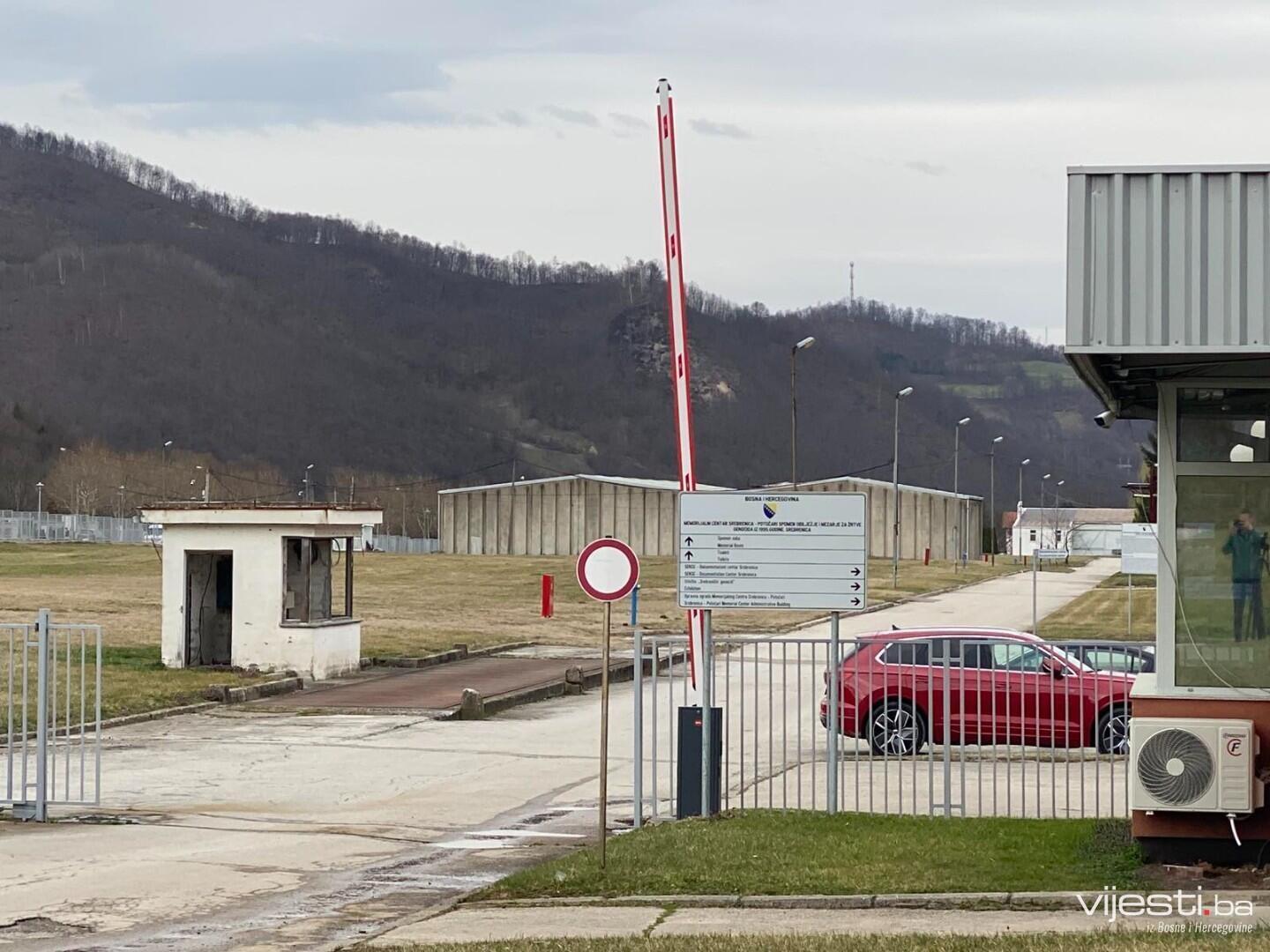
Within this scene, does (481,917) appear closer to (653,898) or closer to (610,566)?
(653,898)

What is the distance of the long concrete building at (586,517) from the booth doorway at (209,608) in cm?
8828

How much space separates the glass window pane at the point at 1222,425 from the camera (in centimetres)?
1138

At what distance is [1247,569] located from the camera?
37.2 feet

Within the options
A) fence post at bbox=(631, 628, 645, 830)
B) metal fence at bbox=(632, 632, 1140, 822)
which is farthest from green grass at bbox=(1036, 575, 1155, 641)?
fence post at bbox=(631, 628, 645, 830)

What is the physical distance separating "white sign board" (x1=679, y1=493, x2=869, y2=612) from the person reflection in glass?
160 inches

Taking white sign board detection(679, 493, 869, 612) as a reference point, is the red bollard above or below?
below

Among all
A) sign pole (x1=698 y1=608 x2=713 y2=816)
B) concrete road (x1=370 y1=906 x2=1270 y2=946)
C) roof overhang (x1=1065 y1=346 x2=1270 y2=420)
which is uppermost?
roof overhang (x1=1065 y1=346 x2=1270 y2=420)

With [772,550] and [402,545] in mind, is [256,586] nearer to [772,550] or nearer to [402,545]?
[772,550]

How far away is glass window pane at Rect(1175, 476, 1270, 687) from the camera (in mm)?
11359

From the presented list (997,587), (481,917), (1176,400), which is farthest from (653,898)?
Result: (997,587)

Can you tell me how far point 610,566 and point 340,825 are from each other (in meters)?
4.12

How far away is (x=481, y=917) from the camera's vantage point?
35.9ft

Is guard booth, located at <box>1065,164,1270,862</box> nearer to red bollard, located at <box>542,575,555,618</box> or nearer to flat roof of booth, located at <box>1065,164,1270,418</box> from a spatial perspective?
flat roof of booth, located at <box>1065,164,1270,418</box>

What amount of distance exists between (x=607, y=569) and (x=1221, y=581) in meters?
4.22
